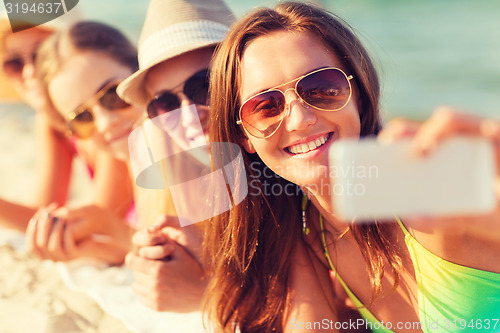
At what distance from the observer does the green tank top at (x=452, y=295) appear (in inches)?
66.5

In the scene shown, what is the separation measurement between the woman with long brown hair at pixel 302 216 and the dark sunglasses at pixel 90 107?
1.20 metres

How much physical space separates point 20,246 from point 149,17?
69.5 inches

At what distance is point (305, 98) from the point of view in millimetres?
1655

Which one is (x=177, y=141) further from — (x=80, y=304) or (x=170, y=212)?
(x=80, y=304)

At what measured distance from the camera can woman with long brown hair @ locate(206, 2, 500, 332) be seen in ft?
5.50

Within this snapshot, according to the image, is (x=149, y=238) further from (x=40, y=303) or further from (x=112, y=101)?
(x=112, y=101)

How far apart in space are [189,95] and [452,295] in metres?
1.49

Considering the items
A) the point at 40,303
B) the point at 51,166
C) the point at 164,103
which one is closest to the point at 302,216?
the point at 164,103

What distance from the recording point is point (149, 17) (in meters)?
2.72

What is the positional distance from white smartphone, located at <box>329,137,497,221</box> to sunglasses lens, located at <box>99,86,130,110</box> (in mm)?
2104

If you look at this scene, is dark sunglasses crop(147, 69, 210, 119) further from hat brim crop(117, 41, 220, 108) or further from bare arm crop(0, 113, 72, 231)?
bare arm crop(0, 113, 72, 231)

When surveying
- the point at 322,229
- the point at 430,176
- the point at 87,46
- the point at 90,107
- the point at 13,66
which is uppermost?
the point at 87,46

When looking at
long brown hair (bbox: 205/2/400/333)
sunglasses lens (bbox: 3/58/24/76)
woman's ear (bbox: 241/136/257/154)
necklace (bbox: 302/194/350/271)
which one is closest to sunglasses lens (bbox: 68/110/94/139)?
sunglasses lens (bbox: 3/58/24/76)

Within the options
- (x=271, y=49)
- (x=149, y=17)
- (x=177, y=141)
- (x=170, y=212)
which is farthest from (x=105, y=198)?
(x=271, y=49)
